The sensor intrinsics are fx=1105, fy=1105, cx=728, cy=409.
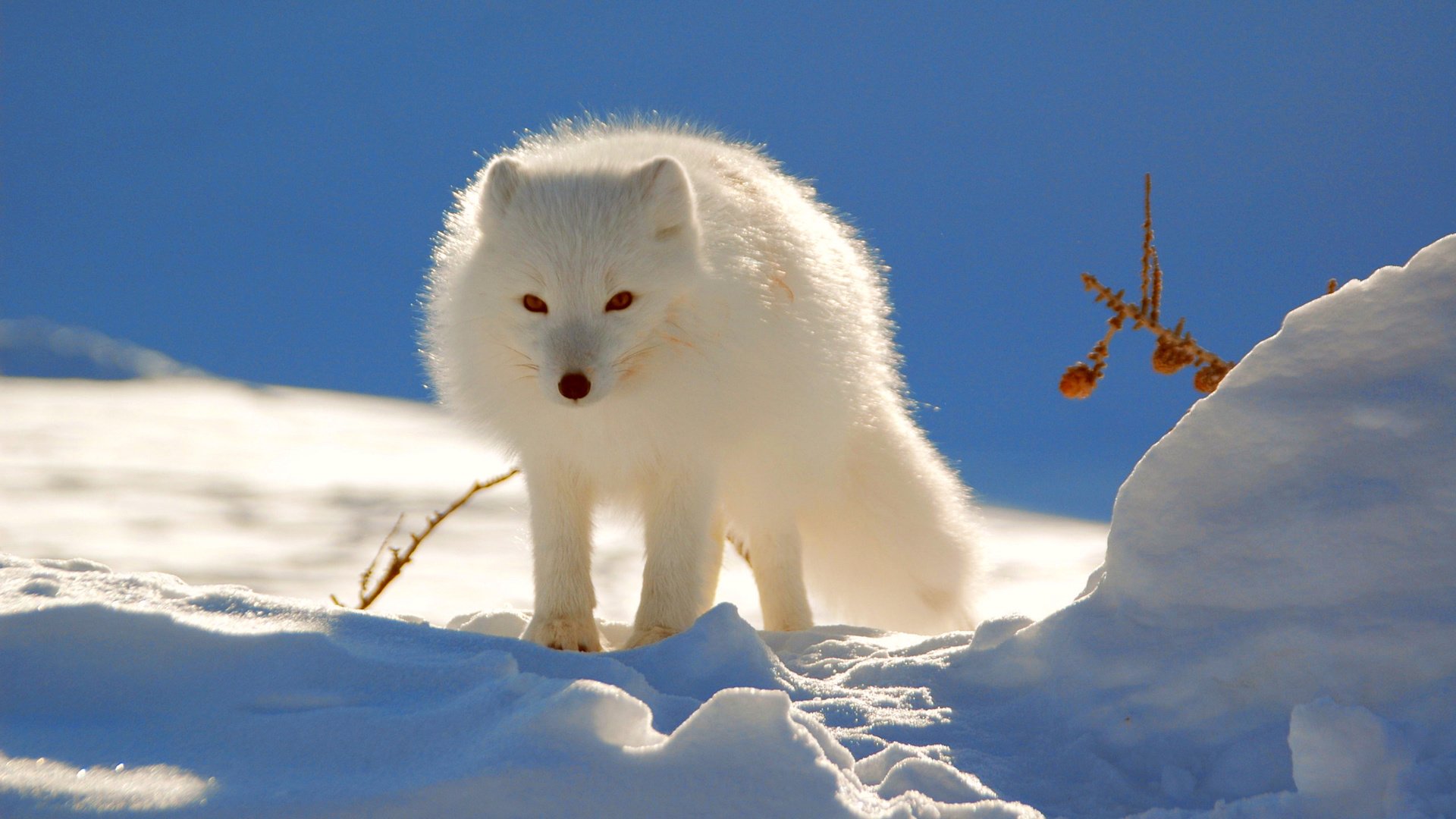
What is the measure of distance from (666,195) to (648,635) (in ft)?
3.98

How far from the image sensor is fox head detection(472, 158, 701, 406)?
106 inches

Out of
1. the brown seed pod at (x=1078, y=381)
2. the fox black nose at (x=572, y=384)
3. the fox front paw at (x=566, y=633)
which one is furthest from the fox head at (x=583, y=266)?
the brown seed pod at (x=1078, y=381)

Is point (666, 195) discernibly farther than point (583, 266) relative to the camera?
Yes

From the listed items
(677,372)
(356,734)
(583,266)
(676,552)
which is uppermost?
(583,266)

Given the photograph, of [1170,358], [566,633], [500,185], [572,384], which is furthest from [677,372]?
[1170,358]

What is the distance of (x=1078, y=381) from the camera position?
9.71 ft

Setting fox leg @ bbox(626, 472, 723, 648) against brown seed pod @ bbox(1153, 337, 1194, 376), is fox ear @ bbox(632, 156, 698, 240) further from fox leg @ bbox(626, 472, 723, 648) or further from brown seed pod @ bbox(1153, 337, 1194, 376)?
brown seed pod @ bbox(1153, 337, 1194, 376)

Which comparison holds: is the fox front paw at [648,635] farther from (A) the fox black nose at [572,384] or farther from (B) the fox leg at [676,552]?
(A) the fox black nose at [572,384]

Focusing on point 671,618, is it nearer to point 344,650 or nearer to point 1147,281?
point 344,650

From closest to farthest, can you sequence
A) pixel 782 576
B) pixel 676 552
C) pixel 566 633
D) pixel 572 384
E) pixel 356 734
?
pixel 356 734
pixel 572 384
pixel 566 633
pixel 676 552
pixel 782 576

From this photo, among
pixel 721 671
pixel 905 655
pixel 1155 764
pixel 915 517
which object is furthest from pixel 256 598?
pixel 915 517

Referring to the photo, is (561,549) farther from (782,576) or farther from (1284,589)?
(1284,589)

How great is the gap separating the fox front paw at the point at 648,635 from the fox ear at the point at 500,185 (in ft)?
4.00

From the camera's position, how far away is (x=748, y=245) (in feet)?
10.5
